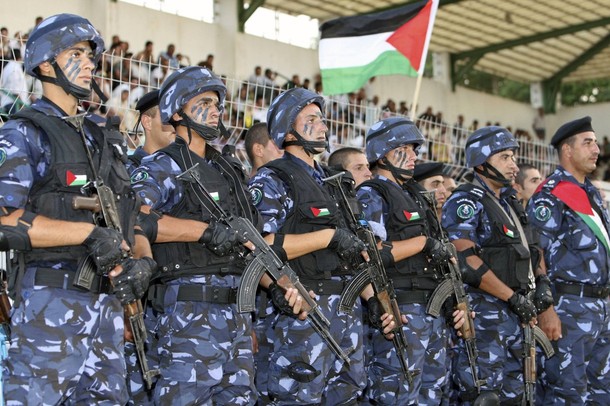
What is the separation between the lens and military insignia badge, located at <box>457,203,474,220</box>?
6500mm

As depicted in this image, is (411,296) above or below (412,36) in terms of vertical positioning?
below

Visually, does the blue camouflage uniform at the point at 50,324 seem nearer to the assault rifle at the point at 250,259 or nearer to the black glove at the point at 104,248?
the black glove at the point at 104,248

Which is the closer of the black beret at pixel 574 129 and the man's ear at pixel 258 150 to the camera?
the man's ear at pixel 258 150

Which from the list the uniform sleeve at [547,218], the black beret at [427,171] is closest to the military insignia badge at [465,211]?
the uniform sleeve at [547,218]

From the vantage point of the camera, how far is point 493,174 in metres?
6.80

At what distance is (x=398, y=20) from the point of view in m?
9.24

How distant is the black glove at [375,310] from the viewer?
5594 mm

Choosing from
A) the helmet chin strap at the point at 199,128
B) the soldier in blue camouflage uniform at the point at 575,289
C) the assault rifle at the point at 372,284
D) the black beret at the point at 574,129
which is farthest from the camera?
the black beret at the point at 574,129

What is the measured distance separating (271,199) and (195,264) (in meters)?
0.77

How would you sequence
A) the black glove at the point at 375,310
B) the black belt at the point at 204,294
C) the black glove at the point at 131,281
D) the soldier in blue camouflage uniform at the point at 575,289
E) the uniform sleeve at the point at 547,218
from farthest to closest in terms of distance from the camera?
the uniform sleeve at the point at 547,218 → the soldier in blue camouflage uniform at the point at 575,289 → the black glove at the point at 375,310 → the black belt at the point at 204,294 → the black glove at the point at 131,281

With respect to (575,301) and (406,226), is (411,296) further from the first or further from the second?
(575,301)

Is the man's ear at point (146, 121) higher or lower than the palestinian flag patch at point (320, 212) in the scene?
higher

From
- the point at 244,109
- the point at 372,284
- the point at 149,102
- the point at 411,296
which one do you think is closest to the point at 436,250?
the point at 411,296

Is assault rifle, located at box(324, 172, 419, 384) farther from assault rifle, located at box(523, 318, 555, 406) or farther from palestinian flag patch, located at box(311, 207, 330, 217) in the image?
assault rifle, located at box(523, 318, 555, 406)
